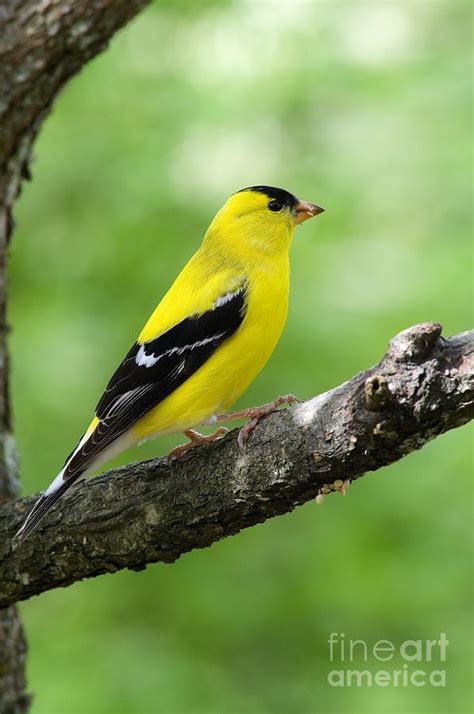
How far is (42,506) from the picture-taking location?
132 inches

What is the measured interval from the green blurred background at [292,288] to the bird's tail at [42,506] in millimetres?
1731

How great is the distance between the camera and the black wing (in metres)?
3.70

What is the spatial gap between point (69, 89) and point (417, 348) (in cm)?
496

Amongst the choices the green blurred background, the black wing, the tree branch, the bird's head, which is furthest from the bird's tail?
the green blurred background

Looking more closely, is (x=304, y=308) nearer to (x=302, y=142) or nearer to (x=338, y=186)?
(x=338, y=186)

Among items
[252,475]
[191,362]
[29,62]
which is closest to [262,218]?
[191,362]

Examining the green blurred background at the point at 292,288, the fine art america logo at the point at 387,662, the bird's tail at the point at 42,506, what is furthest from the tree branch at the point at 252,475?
the fine art america logo at the point at 387,662

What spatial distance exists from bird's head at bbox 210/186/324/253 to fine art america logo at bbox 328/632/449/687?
2334mm

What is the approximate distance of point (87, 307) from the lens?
19.5 feet

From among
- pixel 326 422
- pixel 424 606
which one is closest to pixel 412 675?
pixel 424 606

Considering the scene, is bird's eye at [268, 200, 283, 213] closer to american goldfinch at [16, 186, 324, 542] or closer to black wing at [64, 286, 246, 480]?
american goldfinch at [16, 186, 324, 542]

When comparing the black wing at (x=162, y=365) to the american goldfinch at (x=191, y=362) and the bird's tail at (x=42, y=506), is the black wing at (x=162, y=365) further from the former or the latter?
the bird's tail at (x=42, y=506)

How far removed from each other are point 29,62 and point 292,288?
7.78ft

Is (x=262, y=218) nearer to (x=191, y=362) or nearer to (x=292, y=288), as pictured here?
(x=191, y=362)
